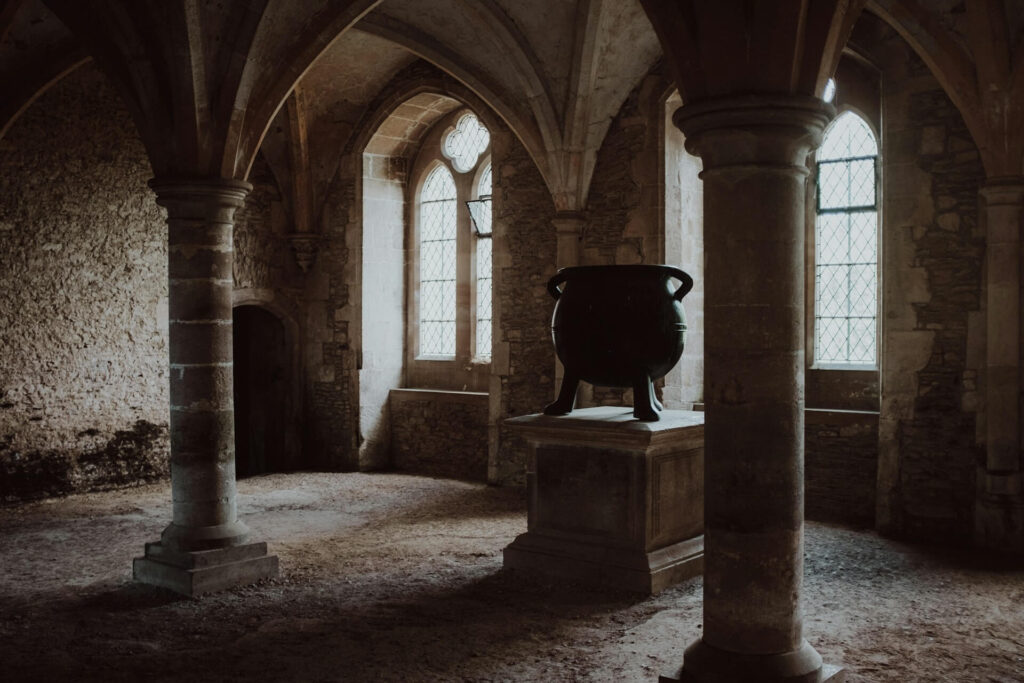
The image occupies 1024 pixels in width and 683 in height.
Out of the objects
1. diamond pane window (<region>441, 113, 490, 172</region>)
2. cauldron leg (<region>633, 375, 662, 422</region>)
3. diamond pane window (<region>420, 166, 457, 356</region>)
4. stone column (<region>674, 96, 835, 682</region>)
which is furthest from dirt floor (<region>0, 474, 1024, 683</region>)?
diamond pane window (<region>441, 113, 490, 172</region>)

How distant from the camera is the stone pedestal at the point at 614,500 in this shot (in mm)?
5645

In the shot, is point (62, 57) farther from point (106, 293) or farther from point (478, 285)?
point (478, 285)

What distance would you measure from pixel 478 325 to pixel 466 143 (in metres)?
2.21

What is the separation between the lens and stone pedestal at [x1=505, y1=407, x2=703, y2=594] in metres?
5.64

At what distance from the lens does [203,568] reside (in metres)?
5.62

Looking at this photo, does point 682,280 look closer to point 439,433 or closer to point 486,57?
point 486,57

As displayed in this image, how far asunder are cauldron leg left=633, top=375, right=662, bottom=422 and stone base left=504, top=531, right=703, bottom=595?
2.73 feet

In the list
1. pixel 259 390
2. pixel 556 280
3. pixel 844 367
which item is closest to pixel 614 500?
pixel 556 280

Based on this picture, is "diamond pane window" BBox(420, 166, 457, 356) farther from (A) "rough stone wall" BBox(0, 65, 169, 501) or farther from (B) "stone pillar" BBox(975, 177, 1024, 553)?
(B) "stone pillar" BBox(975, 177, 1024, 553)

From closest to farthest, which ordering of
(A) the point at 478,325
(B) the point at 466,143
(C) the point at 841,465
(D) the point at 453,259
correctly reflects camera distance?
1. (C) the point at 841,465
2. (A) the point at 478,325
3. (B) the point at 466,143
4. (D) the point at 453,259

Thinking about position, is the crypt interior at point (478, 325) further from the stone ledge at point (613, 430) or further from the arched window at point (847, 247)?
the stone ledge at point (613, 430)

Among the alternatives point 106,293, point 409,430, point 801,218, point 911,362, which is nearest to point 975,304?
point 911,362

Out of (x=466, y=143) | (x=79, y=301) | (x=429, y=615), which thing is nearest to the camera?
(x=429, y=615)

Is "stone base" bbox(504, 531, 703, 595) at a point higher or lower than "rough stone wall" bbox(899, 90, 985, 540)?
lower
